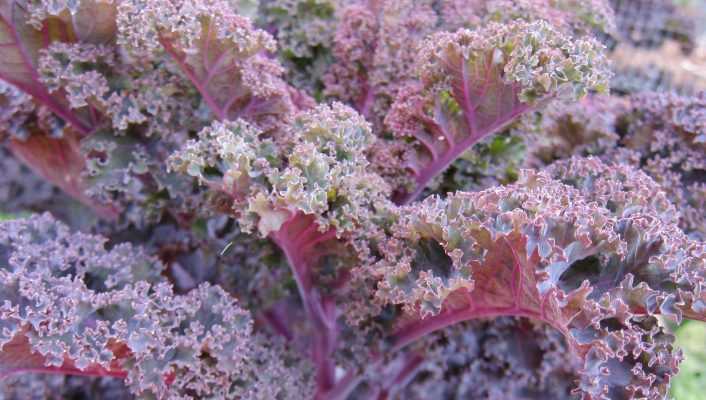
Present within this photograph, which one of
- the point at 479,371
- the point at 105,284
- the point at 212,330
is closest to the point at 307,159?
the point at 212,330

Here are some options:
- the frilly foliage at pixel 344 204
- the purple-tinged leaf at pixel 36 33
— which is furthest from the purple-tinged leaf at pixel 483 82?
the purple-tinged leaf at pixel 36 33

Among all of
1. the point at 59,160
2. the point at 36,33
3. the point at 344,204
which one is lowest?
the point at 59,160

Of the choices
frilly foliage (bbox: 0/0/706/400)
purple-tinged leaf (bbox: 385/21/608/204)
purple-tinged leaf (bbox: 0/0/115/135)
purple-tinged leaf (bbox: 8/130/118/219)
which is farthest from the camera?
purple-tinged leaf (bbox: 8/130/118/219)

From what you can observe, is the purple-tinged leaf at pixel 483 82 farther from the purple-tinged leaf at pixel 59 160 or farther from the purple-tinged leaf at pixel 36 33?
the purple-tinged leaf at pixel 59 160

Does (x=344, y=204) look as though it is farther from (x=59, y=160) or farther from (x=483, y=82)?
(x=59, y=160)

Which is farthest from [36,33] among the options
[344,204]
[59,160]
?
[344,204]

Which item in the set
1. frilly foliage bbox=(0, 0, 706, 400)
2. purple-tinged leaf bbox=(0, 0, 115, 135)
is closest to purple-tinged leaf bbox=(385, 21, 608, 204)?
frilly foliage bbox=(0, 0, 706, 400)

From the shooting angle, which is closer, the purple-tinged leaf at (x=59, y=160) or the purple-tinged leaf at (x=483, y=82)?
the purple-tinged leaf at (x=483, y=82)

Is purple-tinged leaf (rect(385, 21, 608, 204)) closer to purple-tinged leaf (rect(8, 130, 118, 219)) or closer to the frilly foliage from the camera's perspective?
the frilly foliage

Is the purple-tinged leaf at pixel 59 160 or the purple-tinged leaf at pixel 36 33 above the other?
the purple-tinged leaf at pixel 36 33

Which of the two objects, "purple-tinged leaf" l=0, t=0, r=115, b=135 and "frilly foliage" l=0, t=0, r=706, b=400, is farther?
"purple-tinged leaf" l=0, t=0, r=115, b=135

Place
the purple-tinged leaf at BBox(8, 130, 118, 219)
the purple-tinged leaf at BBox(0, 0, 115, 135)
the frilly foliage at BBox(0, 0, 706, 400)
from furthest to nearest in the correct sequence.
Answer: the purple-tinged leaf at BBox(8, 130, 118, 219), the purple-tinged leaf at BBox(0, 0, 115, 135), the frilly foliage at BBox(0, 0, 706, 400)
